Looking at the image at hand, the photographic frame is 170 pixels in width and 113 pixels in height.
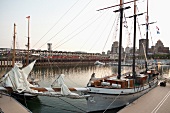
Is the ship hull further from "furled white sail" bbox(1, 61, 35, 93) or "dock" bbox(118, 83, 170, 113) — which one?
"furled white sail" bbox(1, 61, 35, 93)

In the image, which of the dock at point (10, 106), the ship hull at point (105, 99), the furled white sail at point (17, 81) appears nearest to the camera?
the dock at point (10, 106)

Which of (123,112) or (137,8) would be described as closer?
(123,112)

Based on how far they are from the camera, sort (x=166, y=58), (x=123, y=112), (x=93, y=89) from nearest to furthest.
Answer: (x=123, y=112) < (x=93, y=89) < (x=166, y=58)

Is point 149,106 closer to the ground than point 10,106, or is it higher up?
closer to the ground

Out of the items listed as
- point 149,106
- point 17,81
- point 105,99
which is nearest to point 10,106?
point 17,81

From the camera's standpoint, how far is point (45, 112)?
1711cm

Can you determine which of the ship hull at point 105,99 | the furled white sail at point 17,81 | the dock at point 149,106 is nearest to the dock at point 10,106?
the furled white sail at point 17,81

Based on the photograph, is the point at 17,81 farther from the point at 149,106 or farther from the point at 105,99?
the point at 149,106

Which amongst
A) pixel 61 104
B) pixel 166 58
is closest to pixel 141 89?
pixel 61 104

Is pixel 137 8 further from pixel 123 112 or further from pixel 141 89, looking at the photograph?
pixel 123 112

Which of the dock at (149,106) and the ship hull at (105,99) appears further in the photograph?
the ship hull at (105,99)

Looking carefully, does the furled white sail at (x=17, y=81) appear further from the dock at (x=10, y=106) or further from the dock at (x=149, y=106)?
the dock at (x=149, y=106)

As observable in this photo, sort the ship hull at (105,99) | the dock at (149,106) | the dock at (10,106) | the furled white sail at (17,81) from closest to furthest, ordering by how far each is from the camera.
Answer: the dock at (10,106) → the dock at (149,106) → the ship hull at (105,99) → the furled white sail at (17,81)

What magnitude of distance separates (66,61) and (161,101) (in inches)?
4367
